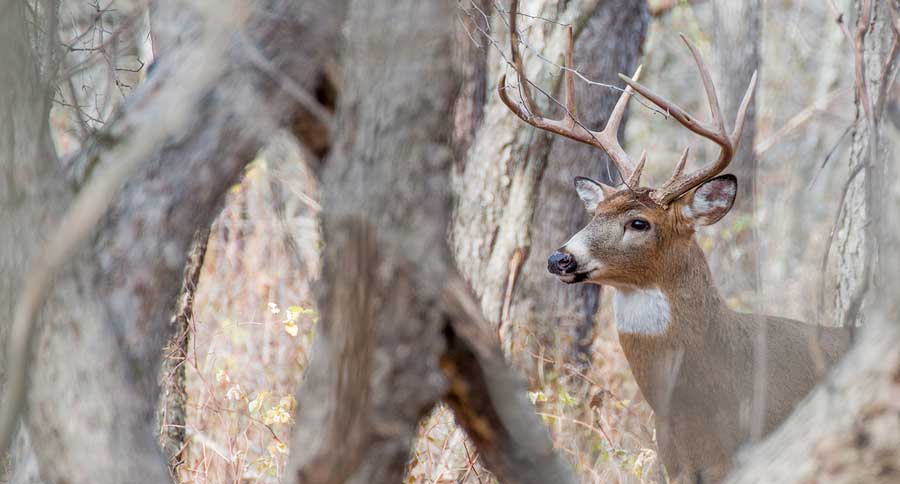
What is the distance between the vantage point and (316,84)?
14.2 ft

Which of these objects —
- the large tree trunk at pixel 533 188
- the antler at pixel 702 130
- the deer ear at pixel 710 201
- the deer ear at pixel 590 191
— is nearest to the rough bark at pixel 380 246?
the antler at pixel 702 130

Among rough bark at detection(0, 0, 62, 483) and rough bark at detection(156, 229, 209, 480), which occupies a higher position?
rough bark at detection(0, 0, 62, 483)

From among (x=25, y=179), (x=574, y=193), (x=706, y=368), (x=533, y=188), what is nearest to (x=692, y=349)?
(x=706, y=368)

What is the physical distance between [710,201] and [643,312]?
71 cm

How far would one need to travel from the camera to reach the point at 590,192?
6469mm

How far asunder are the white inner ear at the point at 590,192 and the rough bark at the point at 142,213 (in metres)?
2.46

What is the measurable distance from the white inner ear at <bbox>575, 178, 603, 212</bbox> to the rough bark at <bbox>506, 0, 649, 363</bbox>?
626mm

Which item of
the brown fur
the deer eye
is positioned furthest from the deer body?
the deer eye

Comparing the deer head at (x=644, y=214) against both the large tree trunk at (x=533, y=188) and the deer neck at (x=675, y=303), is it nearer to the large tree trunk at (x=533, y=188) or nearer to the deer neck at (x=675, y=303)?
the deer neck at (x=675, y=303)

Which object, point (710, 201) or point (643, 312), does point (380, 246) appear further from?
point (710, 201)

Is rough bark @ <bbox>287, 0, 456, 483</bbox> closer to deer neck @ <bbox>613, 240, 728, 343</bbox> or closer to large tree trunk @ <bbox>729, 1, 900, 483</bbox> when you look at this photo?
large tree trunk @ <bbox>729, 1, 900, 483</bbox>

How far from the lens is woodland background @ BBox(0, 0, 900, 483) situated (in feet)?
8.68

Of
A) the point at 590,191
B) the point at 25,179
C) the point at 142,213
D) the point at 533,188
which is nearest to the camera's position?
the point at 25,179

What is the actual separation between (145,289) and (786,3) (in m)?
13.9
